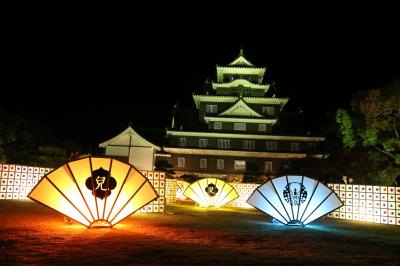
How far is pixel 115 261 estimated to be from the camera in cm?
640

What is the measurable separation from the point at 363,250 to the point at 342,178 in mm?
21534

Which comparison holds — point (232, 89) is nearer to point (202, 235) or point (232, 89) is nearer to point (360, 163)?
point (360, 163)

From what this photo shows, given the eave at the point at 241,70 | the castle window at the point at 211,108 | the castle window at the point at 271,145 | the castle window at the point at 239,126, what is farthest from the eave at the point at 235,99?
the castle window at the point at 271,145

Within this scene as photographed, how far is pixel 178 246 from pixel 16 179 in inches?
567

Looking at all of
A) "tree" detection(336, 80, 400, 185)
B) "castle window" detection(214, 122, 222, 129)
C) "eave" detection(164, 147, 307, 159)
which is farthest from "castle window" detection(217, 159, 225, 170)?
"tree" detection(336, 80, 400, 185)

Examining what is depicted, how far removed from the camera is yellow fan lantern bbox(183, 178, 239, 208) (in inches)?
943

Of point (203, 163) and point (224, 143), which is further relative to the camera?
point (224, 143)

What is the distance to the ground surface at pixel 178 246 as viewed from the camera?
667 centimetres

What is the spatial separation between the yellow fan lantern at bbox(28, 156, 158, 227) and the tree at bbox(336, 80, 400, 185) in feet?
45.1

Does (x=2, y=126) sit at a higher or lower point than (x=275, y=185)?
higher

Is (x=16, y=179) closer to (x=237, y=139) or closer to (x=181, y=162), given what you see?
Result: (x=181, y=162)

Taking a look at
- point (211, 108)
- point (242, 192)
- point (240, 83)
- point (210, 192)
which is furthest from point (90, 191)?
point (240, 83)

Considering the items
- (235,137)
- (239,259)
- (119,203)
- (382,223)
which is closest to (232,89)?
(235,137)

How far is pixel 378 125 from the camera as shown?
19.3 m
